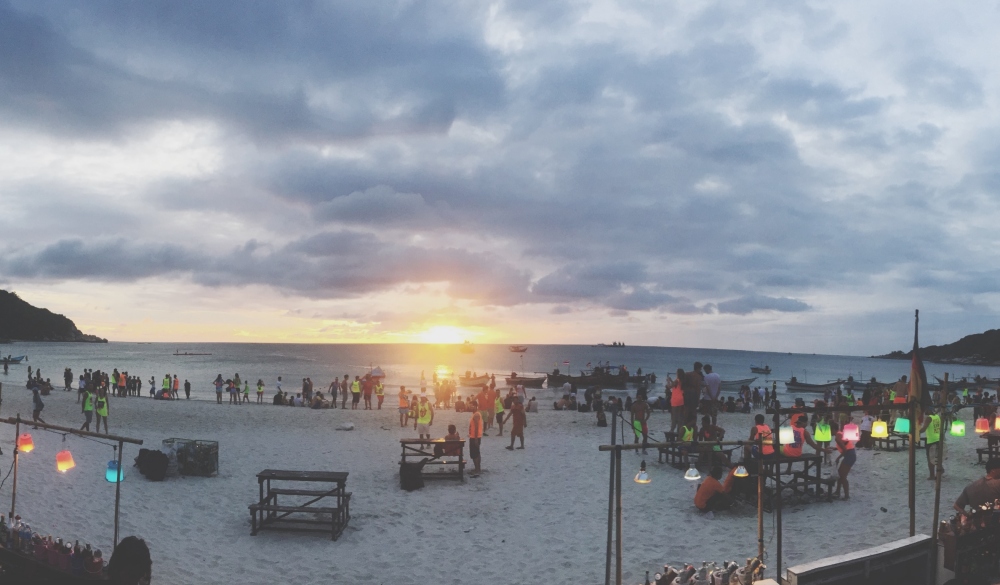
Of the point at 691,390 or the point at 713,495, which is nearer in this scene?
the point at 713,495

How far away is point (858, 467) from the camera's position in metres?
14.4

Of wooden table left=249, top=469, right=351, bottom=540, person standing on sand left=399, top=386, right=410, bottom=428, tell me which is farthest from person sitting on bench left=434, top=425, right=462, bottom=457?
person standing on sand left=399, top=386, right=410, bottom=428

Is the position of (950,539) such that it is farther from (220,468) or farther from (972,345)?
(972,345)

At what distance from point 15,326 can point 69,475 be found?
243 metres

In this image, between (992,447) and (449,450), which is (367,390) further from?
(992,447)

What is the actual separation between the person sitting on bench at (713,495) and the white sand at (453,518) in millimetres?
223

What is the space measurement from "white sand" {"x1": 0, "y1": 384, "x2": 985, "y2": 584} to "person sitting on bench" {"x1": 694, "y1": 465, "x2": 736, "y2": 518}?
0.73 ft

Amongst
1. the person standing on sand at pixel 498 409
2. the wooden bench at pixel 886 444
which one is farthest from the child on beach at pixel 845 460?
the person standing on sand at pixel 498 409

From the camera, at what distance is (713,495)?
35.9 feet

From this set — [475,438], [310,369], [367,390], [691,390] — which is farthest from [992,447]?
[310,369]

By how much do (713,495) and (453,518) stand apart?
5087mm

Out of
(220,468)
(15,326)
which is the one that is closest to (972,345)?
(220,468)

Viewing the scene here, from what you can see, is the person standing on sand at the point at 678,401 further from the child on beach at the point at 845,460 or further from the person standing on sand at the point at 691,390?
the child on beach at the point at 845,460

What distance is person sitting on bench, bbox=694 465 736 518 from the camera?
10.9 meters
